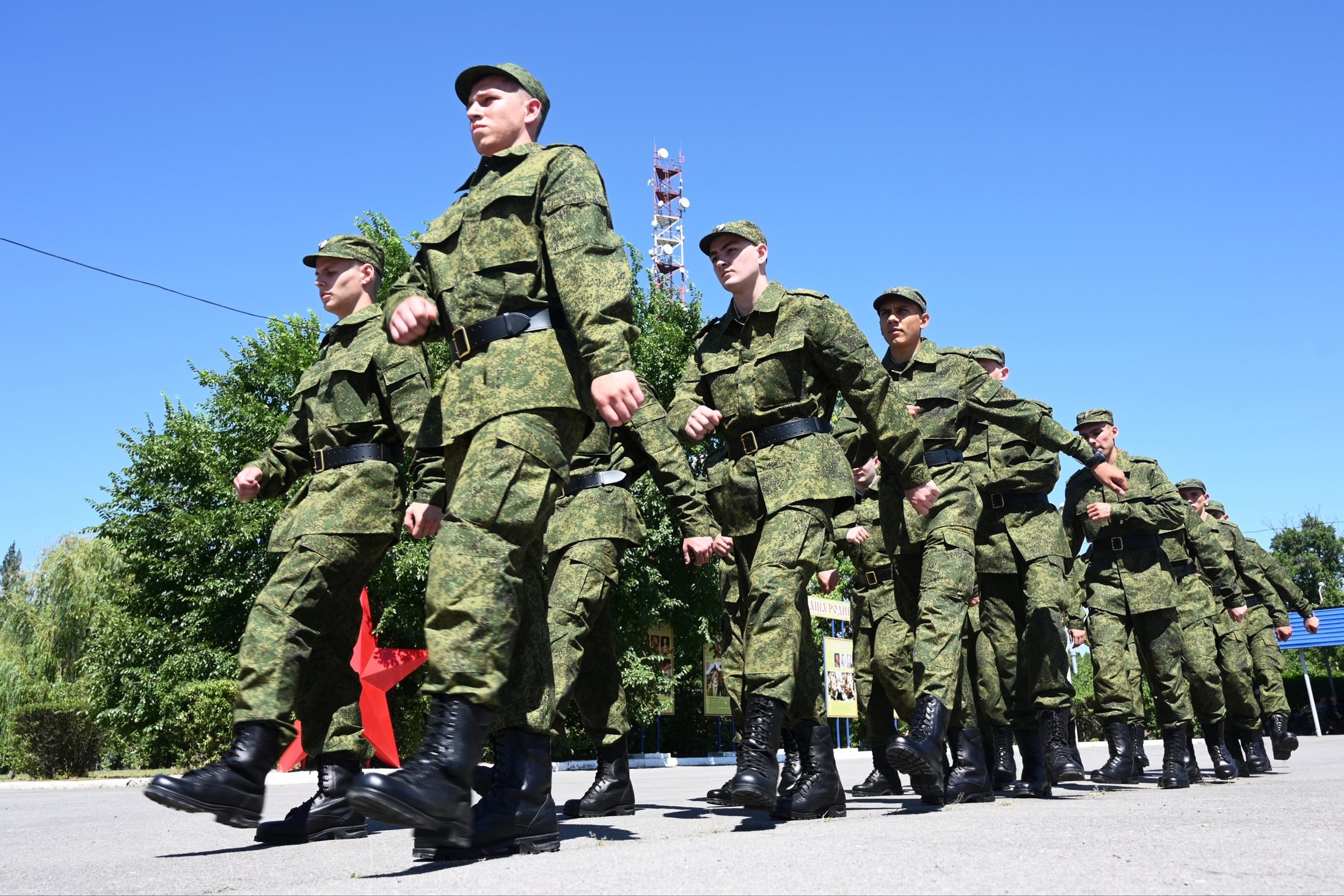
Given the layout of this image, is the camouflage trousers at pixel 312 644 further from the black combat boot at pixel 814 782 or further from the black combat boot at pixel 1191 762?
the black combat boot at pixel 1191 762

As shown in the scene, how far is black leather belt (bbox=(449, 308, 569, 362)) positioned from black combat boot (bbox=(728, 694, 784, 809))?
189 centimetres

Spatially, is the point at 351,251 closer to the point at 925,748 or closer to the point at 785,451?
the point at 785,451

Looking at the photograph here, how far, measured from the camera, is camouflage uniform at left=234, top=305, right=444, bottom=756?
14.6ft

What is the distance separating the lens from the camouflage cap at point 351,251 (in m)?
5.51

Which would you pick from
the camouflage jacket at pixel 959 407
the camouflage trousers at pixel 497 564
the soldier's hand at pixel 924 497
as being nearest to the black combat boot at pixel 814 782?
the soldier's hand at pixel 924 497

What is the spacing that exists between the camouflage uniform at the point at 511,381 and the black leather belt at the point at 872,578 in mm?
4749

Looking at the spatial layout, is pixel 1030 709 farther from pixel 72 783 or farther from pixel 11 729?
pixel 11 729

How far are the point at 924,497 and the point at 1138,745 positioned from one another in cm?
494

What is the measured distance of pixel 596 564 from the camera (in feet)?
19.0

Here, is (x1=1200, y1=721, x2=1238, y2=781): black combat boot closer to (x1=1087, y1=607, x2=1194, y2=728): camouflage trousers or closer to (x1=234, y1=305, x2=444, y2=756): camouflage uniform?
(x1=1087, y1=607, x2=1194, y2=728): camouflage trousers

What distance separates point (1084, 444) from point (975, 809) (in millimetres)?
2883

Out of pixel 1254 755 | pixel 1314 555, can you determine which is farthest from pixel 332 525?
pixel 1314 555

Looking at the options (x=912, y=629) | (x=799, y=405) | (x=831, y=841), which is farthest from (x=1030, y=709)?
(x=831, y=841)

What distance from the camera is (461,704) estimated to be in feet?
11.1
